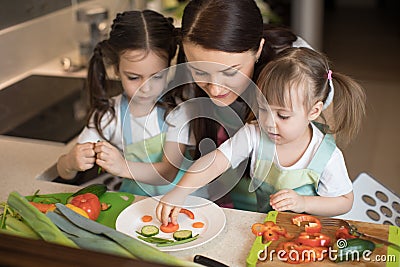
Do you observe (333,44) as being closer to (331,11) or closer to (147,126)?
(331,11)

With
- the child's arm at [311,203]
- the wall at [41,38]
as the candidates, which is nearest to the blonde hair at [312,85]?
the child's arm at [311,203]

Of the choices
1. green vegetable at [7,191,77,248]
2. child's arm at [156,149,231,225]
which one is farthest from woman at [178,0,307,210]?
green vegetable at [7,191,77,248]

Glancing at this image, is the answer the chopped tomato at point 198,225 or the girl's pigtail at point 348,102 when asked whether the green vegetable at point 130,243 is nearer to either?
the chopped tomato at point 198,225

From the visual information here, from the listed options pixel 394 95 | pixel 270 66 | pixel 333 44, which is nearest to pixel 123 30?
pixel 270 66


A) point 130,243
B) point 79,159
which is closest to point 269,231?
point 130,243

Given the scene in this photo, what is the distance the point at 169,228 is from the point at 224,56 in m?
0.37

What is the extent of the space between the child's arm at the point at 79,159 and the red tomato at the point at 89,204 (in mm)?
138

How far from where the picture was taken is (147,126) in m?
1.59

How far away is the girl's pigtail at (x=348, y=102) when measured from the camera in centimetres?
142

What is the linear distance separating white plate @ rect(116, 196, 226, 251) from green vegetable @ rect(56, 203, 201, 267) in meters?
0.10

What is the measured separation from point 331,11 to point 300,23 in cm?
183

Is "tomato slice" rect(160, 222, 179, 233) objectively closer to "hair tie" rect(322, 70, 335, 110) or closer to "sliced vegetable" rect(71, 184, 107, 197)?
"sliced vegetable" rect(71, 184, 107, 197)

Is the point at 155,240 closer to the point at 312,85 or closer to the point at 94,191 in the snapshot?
the point at 94,191

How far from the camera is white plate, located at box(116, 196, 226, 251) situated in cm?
122
